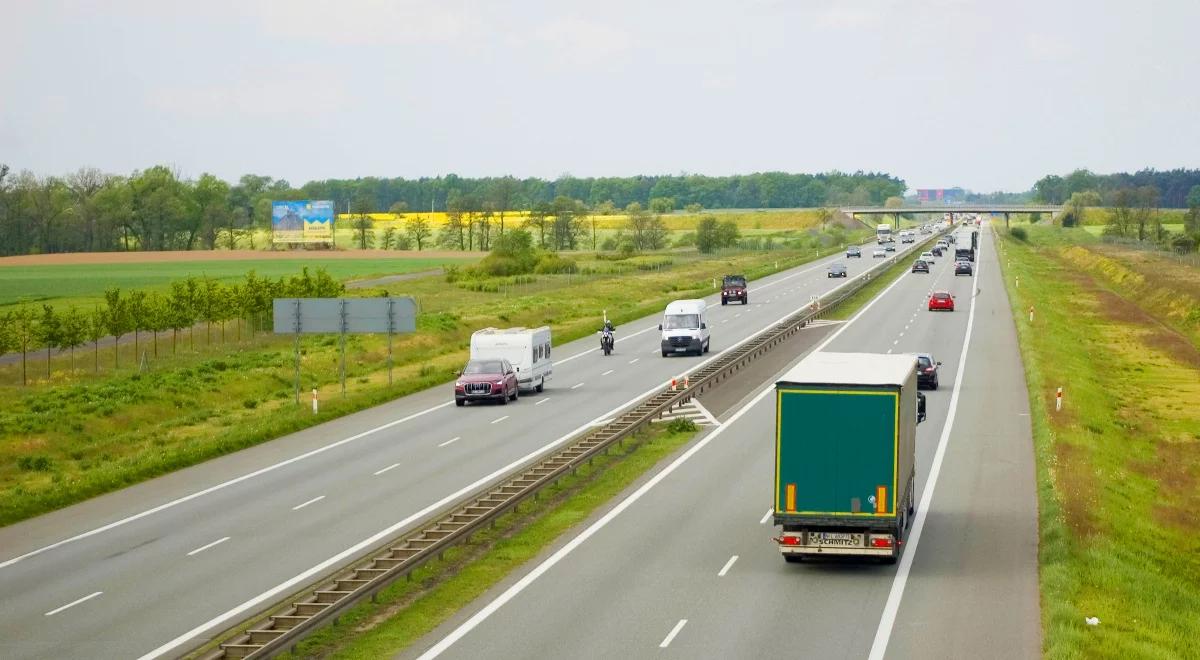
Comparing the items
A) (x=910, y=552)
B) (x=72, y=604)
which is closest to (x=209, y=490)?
(x=72, y=604)

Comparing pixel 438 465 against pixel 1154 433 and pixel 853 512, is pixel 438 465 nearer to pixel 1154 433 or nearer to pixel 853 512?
pixel 853 512

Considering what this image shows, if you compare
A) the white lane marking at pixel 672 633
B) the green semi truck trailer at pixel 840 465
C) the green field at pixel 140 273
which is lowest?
the green field at pixel 140 273

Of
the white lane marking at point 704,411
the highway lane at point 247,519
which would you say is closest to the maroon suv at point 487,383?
the highway lane at point 247,519

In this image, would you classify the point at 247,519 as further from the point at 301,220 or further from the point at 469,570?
the point at 301,220

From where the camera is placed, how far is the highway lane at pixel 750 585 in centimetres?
1972

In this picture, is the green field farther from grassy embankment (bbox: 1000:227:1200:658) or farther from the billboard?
grassy embankment (bbox: 1000:227:1200:658)

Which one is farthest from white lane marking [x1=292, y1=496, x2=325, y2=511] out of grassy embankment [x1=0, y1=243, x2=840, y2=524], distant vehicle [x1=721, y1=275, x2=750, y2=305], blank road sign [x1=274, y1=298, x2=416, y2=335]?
distant vehicle [x1=721, y1=275, x2=750, y2=305]

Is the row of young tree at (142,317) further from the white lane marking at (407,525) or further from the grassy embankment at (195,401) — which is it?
the white lane marking at (407,525)

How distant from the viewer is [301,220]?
170500mm

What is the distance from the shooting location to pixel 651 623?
20.8 meters

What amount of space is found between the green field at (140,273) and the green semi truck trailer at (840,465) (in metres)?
89.7

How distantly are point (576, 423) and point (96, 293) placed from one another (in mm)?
83522

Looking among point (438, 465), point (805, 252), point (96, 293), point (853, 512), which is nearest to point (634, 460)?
point (438, 465)

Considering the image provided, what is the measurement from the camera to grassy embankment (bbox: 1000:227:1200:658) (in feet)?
69.2
